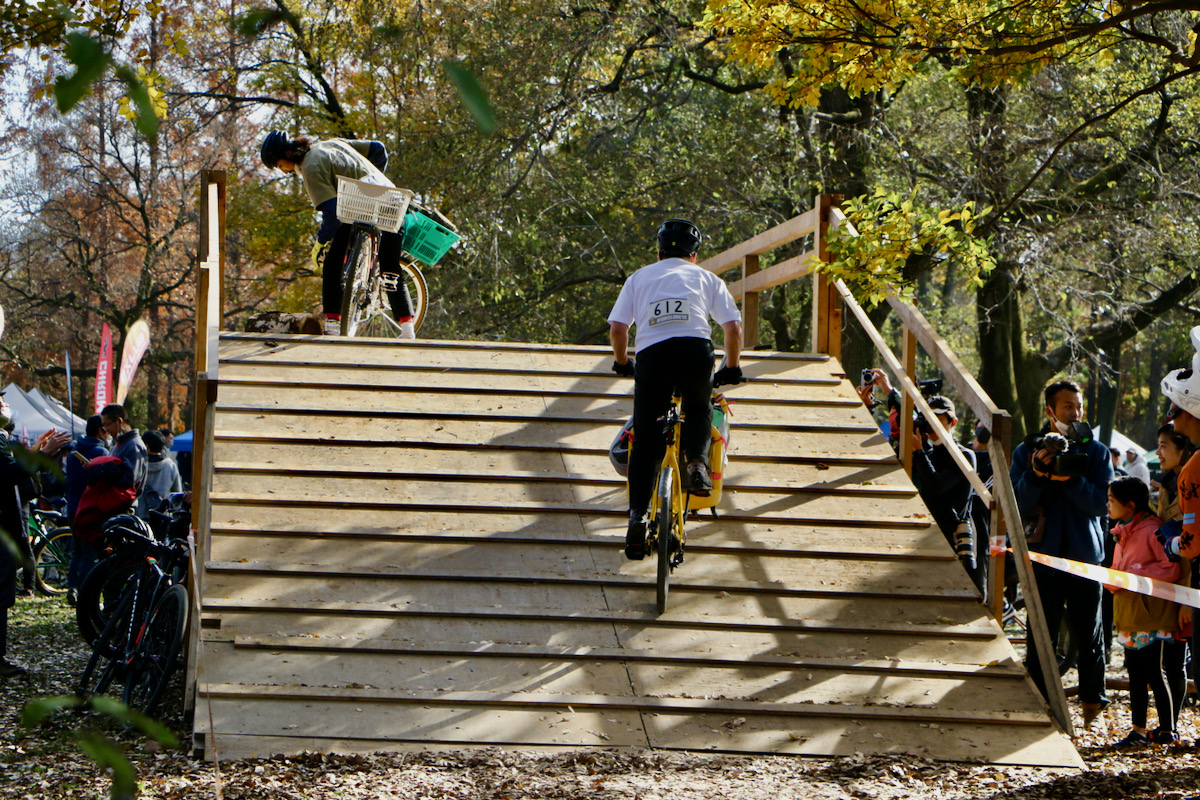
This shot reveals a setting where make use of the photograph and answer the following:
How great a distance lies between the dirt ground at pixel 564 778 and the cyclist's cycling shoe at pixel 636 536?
3.87ft

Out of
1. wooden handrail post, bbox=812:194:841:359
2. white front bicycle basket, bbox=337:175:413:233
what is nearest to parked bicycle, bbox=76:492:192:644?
white front bicycle basket, bbox=337:175:413:233

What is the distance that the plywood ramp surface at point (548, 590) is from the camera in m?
5.16

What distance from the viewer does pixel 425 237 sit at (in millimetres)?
9688

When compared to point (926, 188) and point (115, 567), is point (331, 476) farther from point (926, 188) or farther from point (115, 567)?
point (926, 188)

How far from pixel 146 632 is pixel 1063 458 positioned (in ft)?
16.3

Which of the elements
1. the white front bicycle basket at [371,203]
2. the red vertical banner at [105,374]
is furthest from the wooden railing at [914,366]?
the red vertical banner at [105,374]

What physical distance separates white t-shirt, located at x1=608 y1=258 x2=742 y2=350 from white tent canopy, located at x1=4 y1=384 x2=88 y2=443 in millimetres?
21187

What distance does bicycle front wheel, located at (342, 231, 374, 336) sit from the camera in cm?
901

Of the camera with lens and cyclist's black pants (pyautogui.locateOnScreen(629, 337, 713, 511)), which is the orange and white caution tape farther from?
cyclist's black pants (pyautogui.locateOnScreen(629, 337, 713, 511))

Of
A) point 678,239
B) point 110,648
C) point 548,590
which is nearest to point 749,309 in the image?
point 678,239

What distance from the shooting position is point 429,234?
968 centimetres

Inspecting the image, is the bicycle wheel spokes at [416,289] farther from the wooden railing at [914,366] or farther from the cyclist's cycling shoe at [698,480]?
the cyclist's cycling shoe at [698,480]

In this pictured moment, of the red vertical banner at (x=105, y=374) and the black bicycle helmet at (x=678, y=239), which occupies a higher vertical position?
the black bicycle helmet at (x=678, y=239)

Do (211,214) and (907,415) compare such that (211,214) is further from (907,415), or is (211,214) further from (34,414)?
(34,414)
